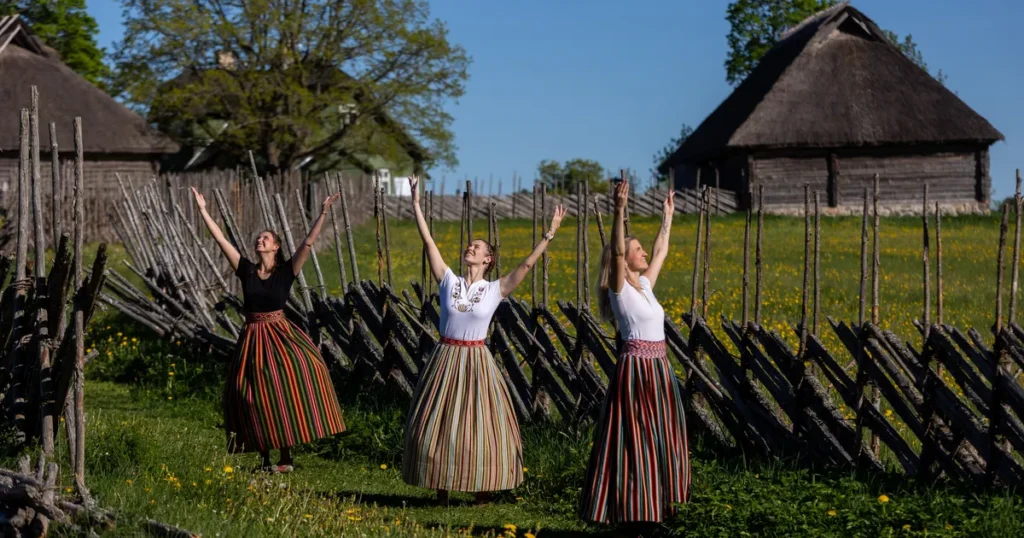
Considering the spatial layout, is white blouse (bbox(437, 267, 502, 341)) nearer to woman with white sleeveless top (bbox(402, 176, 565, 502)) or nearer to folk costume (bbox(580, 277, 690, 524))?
woman with white sleeveless top (bbox(402, 176, 565, 502))

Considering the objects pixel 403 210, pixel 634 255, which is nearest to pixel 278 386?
pixel 634 255

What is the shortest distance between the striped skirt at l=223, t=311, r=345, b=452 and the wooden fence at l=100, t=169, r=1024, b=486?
121 centimetres

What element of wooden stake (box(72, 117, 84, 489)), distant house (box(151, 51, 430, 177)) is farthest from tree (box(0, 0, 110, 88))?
wooden stake (box(72, 117, 84, 489))

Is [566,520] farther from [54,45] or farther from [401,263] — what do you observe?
[54,45]

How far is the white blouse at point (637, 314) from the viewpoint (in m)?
5.62

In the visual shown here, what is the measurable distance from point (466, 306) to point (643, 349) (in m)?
0.97

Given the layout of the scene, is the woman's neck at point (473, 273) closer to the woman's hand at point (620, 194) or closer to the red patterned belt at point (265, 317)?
the woman's hand at point (620, 194)

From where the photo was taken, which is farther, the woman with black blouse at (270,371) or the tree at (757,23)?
the tree at (757,23)

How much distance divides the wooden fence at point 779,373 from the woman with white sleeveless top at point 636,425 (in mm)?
1064

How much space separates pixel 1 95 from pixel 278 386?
26363 mm

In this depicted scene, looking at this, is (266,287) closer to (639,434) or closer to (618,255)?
(618,255)

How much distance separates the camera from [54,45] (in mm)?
40156

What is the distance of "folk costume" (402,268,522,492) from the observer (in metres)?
6.10

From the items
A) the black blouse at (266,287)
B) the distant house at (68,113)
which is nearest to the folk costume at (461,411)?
the black blouse at (266,287)
